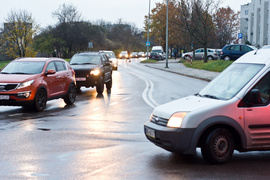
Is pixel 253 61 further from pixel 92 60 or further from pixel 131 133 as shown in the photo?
pixel 92 60

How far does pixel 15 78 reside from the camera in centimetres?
1249

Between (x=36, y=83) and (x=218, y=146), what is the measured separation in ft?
24.8

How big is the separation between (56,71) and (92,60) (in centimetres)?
585

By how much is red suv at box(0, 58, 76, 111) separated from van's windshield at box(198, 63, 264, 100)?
6.52 m

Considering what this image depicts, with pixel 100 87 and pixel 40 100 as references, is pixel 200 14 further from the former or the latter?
pixel 40 100

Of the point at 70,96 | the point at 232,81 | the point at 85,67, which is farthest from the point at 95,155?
the point at 85,67

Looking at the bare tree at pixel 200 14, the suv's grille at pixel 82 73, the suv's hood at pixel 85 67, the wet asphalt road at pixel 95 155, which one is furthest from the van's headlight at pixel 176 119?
the bare tree at pixel 200 14

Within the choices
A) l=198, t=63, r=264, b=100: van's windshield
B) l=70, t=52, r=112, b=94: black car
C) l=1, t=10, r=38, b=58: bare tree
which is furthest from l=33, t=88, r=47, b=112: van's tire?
l=1, t=10, r=38, b=58: bare tree

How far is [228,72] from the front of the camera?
23.9 feet

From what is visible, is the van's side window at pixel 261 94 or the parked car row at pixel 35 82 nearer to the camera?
the van's side window at pixel 261 94

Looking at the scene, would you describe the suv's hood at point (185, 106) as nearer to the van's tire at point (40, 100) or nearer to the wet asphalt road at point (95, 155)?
the wet asphalt road at point (95, 155)

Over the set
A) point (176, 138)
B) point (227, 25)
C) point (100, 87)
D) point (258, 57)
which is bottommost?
point (100, 87)

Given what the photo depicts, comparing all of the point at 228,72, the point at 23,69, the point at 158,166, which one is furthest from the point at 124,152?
the point at 23,69

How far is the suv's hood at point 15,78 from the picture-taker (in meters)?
12.3
